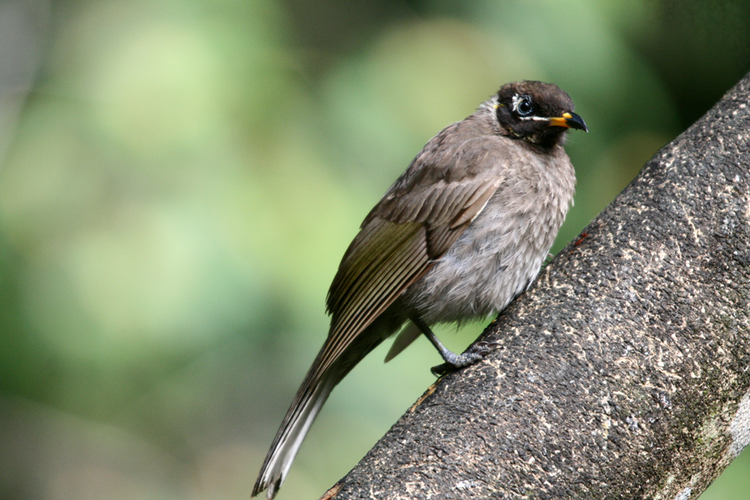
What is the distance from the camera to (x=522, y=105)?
3506mm

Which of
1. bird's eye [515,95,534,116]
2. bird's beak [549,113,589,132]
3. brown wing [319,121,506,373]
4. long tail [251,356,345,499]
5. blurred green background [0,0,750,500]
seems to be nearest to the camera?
long tail [251,356,345,499]

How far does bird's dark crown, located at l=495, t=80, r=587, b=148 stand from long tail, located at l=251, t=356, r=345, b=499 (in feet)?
5.19

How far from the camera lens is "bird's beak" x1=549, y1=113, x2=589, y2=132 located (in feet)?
10.6

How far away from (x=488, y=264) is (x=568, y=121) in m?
0.82

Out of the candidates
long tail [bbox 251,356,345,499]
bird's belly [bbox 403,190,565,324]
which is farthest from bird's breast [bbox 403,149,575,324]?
long tail [bbox 251,356,345,499]

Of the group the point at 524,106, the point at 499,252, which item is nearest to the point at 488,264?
the point at 499,252

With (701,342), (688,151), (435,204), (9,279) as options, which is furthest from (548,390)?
(9,279)

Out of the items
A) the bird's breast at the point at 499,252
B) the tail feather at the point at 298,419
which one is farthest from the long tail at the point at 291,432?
the bird's breast at the point at 499,252

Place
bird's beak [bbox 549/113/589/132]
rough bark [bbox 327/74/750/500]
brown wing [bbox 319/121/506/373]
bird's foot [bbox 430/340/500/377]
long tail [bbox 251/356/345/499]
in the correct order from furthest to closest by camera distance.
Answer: bird's beak [bbox 549/113/589/132], brown wing [bbox 319/121/506/373], long tail [bbox 251/356/345/499], bird's foot [bbox 430/340/500/377], rough bark [bbox 327/74/750/500]

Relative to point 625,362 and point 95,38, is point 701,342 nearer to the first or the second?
point 625,362

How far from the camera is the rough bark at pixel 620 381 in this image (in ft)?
6.45

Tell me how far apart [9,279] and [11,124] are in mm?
1046

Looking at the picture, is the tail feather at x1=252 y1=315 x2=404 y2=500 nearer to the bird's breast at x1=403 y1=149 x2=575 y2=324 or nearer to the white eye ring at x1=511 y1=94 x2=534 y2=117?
the bird's breast at x1=403 y1=149 x2=575 y2=324

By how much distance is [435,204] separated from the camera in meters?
3.17
